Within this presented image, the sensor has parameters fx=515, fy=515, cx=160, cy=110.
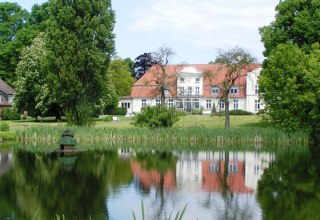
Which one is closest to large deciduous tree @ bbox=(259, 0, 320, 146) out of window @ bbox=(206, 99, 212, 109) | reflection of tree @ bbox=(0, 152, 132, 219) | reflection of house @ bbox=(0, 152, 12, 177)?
reflection of tree @ bbox=(0, 152, 132, 219)

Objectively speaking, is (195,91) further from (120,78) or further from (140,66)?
(140,66)

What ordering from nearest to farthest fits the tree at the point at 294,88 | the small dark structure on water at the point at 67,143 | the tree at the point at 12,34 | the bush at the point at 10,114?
the small dark structure on water at the point at 67,143
the tree at the point at 294,88
the bush at the point at 10,114
the tree at the point at 12,34

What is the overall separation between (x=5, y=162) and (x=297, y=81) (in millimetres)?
19523

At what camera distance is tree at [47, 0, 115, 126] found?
3672 centimetres

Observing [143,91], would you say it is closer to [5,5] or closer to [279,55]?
[5,5]

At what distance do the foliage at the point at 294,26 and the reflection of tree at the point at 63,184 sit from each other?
60.8 ft

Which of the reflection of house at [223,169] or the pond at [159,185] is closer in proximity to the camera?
the pond at [159,185]

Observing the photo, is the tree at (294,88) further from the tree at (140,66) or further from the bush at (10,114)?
the tree at (140,66)

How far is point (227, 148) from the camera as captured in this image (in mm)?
31188

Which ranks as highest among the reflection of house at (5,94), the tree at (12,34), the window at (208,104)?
the tree at (12,34)

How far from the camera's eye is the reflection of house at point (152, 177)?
60.2 ft

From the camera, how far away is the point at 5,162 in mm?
24109

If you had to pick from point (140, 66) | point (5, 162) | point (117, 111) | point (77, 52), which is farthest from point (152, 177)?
point (140, 66)

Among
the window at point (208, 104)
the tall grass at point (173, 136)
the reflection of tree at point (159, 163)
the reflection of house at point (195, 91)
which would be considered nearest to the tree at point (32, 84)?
the tall grass at point (173, 136)
